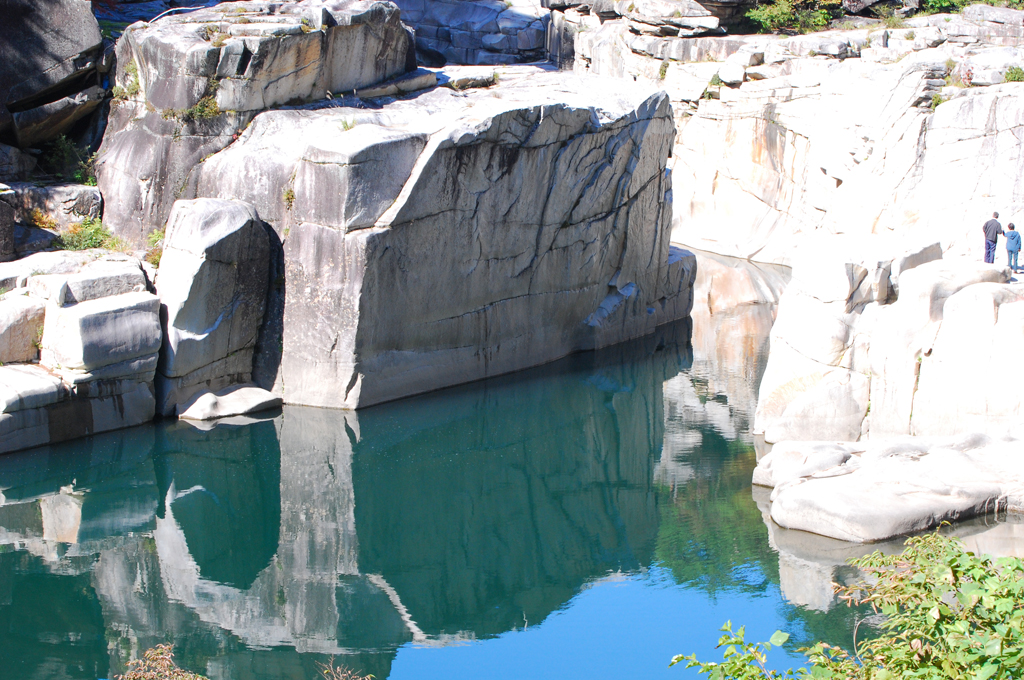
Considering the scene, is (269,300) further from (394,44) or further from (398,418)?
(394,44)

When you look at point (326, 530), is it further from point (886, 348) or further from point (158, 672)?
point (886, 348)

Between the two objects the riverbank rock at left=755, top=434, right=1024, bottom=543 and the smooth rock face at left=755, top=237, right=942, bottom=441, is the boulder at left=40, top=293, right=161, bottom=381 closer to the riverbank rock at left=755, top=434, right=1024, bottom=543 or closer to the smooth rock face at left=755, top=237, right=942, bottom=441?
the riverbank rock at left=755, top=434, right=1024, bottom=543

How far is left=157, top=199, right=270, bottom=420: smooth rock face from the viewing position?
533 inches

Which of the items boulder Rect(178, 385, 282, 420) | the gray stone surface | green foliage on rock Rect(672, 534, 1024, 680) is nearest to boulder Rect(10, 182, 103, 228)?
the gray stone surface

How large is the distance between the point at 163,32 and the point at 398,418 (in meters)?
7.26

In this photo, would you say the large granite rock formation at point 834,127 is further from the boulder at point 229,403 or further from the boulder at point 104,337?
the boulder at point 104,337

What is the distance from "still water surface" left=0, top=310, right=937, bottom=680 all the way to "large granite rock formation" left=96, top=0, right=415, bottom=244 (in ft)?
13.4

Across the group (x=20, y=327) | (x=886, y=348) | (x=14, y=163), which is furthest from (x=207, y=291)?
(x=886, y=348)

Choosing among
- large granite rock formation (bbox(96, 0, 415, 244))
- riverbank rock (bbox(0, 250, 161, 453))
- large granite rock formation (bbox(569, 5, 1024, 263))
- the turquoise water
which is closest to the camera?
the turquoise water

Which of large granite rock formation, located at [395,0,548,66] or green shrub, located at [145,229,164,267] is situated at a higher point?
large granite rock formation, located at [395,0,548,66]

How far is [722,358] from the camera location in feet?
62.0

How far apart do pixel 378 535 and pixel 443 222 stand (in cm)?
575

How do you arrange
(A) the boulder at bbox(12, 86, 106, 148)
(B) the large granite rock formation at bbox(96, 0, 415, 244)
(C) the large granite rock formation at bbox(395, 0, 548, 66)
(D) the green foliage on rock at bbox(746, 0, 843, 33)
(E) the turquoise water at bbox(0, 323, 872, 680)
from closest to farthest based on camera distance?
(E) the turquoise water at bbox(0, 323, 872, 680) → (B) the large granite rock formation at bbox(96, 0, 415, 244) → (A) the boulder at bbox(12, 86, 106, 148) → (D) the green foliage on rock at bbox(746, 0, 843, 33) → (C) the large granite rock formation at bbox(395, 0, 548, 66)

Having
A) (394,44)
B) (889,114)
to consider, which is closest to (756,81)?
(889,114)
